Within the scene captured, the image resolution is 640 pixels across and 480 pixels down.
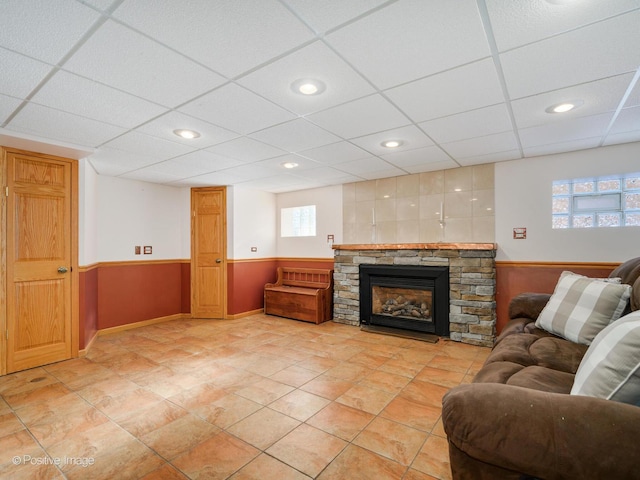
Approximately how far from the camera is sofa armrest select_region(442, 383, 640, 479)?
947mm

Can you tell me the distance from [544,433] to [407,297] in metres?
3.54

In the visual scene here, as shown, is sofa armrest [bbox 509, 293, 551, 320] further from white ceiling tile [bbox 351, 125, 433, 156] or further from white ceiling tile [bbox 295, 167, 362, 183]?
white ceiling tile [bbox 295, 167, 362, 183]

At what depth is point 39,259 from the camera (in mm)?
3273

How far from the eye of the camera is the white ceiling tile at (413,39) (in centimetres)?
141

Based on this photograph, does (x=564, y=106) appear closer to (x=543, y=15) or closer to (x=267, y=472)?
(x=543, y=15)

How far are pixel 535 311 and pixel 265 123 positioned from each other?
2922mm

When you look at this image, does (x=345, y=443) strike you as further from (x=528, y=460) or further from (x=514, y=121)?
(x=514, y=121)

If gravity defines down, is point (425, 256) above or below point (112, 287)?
above

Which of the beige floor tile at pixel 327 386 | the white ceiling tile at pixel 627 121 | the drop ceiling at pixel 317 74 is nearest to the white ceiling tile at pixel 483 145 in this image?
the drop ceiling at pixel 317 74

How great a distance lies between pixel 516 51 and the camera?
67.1 inches

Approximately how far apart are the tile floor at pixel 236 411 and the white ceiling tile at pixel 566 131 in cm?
236

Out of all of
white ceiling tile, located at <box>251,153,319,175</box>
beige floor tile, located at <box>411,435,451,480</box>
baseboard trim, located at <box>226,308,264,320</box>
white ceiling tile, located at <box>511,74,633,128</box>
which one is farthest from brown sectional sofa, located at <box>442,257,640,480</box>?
baseboard trim, located at <box>226,308,264,320</box>

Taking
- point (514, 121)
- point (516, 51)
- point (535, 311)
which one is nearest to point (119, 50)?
point (516, 51)

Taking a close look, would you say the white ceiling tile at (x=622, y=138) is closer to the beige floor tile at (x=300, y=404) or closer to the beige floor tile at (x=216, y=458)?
the beige floor tile at (x=300, y=404)
